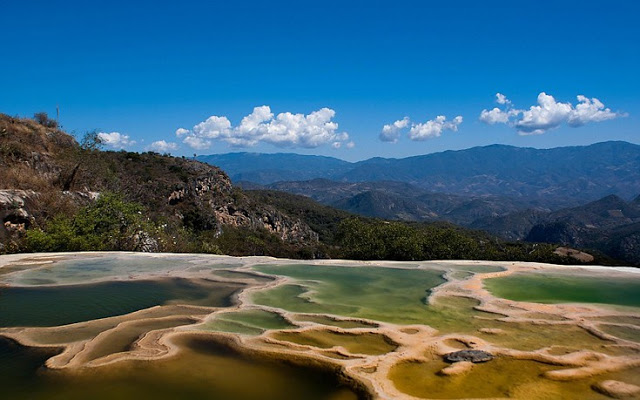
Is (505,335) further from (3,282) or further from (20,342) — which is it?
(3,282)

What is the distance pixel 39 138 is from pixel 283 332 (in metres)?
35.4

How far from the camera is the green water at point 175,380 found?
7.02m

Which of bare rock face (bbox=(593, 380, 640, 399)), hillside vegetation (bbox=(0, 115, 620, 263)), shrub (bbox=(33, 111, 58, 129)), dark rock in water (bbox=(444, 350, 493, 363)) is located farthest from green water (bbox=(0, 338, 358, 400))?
shrub (bbox=(33, 111, 58, 129))

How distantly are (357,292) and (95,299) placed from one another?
7473 millimetres

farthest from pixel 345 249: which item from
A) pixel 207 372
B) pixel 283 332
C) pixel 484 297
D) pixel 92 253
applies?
pixel 207 372

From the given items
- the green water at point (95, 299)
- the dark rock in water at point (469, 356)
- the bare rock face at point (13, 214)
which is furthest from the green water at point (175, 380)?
the bare rock face at point (13, 214)

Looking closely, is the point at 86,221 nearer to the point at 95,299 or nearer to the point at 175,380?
the point at 95,299

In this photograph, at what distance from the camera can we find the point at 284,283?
48.9 feet

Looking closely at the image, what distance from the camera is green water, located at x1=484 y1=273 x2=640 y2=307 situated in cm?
1291

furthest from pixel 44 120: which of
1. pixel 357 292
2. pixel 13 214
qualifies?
pixel 357 292

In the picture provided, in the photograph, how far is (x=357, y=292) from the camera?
13.9m

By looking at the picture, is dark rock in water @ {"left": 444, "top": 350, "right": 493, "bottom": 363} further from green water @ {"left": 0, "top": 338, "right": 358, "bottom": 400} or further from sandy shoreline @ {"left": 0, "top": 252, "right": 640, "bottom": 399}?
green water @ {"left": 0, "top": 338, "right": 358, "bottom": 400}

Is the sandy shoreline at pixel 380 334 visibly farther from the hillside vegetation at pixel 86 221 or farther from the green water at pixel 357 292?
the hillside vegetation at pixel 86 221

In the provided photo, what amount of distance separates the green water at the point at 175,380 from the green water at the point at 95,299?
101 inches
